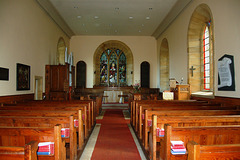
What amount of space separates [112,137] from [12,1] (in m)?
4.85

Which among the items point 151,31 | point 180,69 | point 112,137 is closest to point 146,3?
point 180,69

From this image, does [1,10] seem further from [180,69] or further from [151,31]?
[151,31]

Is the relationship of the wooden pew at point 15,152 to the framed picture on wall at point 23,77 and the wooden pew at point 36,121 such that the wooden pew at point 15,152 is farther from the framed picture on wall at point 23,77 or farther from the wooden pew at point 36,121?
the framed picture on wall at point 23,77

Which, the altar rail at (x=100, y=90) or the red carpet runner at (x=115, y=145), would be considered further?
the altar rail at (x=100, y=90)

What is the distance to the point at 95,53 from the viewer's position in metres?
13.8

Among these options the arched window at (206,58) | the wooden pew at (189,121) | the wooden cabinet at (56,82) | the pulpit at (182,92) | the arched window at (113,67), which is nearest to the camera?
the wooden pew at (189,121)

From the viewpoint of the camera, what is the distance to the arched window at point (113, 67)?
1462 cm

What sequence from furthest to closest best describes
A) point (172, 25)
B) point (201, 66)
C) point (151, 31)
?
point (151, 31) → point (172, 25) → point (201, 66)

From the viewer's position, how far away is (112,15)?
1004 cm

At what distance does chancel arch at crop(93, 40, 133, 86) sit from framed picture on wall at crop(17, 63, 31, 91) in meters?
7.41

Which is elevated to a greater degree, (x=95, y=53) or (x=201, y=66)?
(x=95, y=53)

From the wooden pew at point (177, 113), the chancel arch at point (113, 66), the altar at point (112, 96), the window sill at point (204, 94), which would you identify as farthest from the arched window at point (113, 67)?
the wooden pew at point (177, 113)

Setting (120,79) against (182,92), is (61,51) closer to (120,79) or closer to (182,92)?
(120,79)

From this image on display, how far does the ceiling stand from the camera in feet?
28.1
